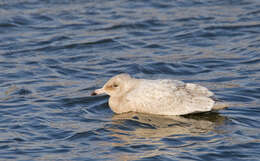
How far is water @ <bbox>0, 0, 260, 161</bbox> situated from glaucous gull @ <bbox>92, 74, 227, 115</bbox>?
15 centimetres

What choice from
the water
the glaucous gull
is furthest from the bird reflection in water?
the glaucous gull

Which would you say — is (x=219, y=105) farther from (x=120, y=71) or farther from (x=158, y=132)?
(x=120, y=71)

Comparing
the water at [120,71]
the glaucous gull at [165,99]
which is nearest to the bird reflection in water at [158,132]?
the water at [120,71]

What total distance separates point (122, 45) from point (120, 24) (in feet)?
6.47

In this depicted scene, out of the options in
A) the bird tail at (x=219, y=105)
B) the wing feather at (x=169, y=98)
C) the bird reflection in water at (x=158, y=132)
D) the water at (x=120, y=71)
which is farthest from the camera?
the wing feather at (x=169, y=98)

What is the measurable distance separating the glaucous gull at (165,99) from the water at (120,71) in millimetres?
154

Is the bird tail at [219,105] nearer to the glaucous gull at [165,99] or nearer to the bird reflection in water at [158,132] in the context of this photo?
the glaucous gull at [165,99]

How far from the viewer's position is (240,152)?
313 inches

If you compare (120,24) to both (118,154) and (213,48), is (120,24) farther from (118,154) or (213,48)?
(118,154)

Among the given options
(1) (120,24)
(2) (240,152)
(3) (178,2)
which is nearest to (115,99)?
(2) (240,152)

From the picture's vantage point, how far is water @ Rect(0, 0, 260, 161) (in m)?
8.27

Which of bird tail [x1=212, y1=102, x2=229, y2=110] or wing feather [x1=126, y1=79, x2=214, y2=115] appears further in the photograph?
wing feather [x1=126, y1=79, x2=214, y2=115]

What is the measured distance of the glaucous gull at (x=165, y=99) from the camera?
9.49 m

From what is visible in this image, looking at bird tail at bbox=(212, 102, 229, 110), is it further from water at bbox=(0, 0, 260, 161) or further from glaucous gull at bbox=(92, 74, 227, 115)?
water at bbox=(0, 0, 260, 161)
